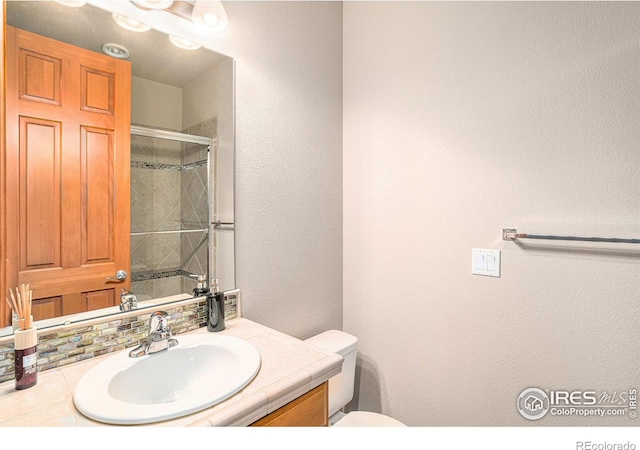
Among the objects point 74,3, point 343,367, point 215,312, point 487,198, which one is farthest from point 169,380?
point 487,198

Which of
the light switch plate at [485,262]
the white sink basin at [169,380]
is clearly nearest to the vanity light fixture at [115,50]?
the white sink basin at [169,380]

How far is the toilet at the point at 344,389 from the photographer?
52.5 inches

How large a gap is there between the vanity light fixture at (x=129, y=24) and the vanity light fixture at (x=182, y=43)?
0.08 meters

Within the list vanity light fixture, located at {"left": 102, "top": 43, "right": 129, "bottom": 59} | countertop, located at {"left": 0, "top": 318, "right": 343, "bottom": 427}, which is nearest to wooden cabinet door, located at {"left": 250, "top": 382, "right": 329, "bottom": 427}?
countertop, located at {"left": 0, "top": 318, "right": 343, "bottom": 427}

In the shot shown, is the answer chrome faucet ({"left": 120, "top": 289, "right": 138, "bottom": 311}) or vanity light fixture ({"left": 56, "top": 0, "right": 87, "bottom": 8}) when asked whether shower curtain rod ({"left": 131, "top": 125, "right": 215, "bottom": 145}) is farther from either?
chrome faucet ({"left": 120, "top": 289, "right": 138, "bottom": 311})

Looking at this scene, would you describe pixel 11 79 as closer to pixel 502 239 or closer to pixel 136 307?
pixel 136 307

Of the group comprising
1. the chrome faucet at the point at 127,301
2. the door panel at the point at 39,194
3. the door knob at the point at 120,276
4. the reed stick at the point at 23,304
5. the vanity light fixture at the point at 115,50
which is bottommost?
the chrome faucet at the point at 127,301

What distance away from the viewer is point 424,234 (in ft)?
4.62

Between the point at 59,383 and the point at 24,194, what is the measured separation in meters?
0.50

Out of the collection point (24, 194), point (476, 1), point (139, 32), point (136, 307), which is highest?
point (476, 1)

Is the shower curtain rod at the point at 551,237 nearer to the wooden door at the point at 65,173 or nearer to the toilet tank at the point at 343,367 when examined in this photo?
the toilet tank at the point at 343,367

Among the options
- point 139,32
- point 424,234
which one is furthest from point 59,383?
point 424,234

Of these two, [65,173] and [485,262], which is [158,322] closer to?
[65,173]

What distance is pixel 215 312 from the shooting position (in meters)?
1.11
